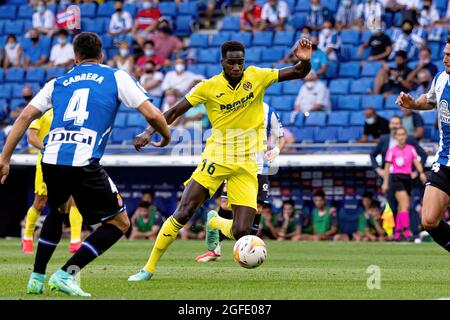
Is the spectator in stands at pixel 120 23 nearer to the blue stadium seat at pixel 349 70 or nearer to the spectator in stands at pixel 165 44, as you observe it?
the spectator in stands at pixel 165 44

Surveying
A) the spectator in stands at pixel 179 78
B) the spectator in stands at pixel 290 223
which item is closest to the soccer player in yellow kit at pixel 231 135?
the spectator in stands at pixel 290 223

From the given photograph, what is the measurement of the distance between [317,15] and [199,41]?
3.65m

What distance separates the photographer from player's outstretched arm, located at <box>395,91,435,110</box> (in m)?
11.4

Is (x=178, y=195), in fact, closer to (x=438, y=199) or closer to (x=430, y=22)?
(x=430, y=22)

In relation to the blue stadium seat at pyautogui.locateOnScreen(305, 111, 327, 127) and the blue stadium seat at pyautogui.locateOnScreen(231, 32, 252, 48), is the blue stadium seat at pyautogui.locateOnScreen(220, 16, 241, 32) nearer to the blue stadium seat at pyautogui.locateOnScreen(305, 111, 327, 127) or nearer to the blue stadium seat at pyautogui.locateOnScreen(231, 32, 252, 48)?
the blue stadium seat at pyautogui.locateOnScreen(231, 32, 252, 48)

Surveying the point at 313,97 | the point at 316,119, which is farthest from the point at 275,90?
the point at 316,119

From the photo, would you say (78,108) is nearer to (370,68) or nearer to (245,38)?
(370,68)

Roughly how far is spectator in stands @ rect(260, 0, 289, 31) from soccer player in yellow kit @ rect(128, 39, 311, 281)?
49.8ft

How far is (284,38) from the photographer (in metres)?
26.6

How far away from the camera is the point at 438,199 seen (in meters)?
11.2

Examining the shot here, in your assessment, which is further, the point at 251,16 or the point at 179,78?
the point at 251,16

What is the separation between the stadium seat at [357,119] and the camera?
23.8 metres

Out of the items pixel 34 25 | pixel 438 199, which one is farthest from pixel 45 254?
pixel 34 25
